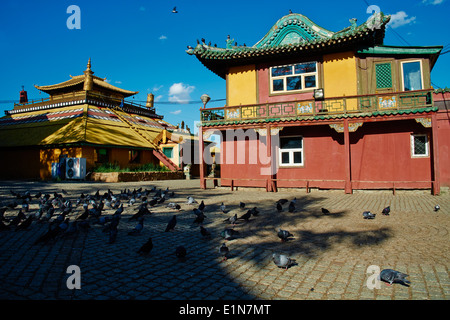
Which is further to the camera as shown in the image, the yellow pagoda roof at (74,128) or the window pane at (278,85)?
the yellow pagoda roof at (74,128)

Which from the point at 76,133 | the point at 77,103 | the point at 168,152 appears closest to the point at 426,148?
the point at 168,152

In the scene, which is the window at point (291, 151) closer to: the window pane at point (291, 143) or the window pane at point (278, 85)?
the window pane at point (291, 143)

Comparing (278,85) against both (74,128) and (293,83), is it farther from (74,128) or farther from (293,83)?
(74,128)

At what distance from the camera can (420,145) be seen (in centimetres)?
1370

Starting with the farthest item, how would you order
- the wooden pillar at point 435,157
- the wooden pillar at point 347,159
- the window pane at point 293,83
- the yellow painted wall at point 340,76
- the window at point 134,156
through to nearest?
1. the window at point 134,156
2. the window pane at point 293,83
3. the yellow painted wall at point 340,76
4. the wooden pillar at point 347,159
5. the wooden pillar at point 435,157

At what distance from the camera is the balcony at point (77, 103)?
34.3 meters

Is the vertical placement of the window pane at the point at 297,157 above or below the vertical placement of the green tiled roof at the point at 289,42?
below

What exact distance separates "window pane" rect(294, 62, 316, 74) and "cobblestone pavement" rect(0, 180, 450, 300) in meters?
10.3

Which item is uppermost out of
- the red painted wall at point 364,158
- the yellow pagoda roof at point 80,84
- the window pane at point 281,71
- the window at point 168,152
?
the yellow pagoda roof at point 80,84

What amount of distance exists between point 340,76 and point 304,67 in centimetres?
202

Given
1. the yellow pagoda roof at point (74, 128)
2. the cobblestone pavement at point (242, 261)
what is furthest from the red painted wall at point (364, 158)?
the yellow pagoda roof at point (74, 128)

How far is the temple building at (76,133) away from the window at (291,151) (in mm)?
16541

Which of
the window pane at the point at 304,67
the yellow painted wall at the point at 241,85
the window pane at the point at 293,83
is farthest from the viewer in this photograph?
the yellow painted wall at the point at 241,85

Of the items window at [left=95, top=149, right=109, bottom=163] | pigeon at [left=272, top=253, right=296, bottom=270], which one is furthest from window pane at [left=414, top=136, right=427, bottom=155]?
window at [left=95, top=149, right=109, bottom=163]
